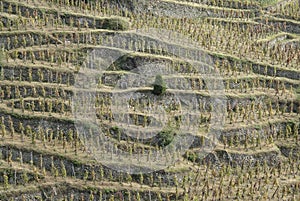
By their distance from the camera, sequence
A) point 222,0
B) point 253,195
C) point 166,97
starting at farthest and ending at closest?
point 222,0
point 166,97
point 253,195

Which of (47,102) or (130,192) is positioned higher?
(47,102)

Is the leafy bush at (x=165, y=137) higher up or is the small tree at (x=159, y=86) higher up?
the small tree at (x=159, y=86)

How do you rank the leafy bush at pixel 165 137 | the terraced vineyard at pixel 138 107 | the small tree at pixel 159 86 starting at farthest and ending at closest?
the small tree at pixel 159 86, the leafy bush at pixel 165 137, the terraced vineyard at pixel 138 107

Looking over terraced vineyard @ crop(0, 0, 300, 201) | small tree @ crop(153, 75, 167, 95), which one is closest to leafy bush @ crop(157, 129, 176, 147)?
terraced vineyard @ crop(0, 0, 300, 201)

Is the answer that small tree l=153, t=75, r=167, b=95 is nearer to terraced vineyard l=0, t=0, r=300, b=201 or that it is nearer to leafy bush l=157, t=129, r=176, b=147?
terraced vineyard l=0, t=0, r=300, b=201

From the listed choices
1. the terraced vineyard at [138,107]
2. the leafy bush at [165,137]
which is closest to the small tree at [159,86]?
the terraced vineyard at [138,107]

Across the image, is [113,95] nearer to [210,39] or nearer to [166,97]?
[166,97]

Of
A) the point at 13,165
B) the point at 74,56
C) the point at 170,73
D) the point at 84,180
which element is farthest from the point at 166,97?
A: the point at 13,165

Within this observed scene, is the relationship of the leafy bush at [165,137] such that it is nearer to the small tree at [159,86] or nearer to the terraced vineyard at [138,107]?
the terraced vineyard at [138,107]
